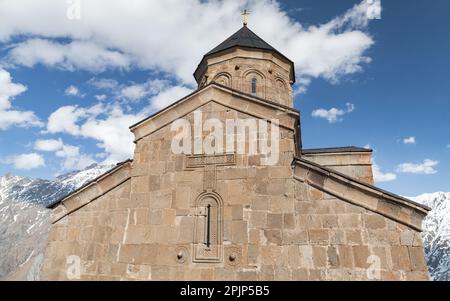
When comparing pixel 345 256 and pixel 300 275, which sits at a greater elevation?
pixel 345 256

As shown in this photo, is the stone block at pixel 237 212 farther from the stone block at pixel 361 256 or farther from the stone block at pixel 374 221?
the stone block at pixel 374 221

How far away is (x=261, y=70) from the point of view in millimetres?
12055

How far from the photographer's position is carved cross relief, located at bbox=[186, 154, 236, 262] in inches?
233

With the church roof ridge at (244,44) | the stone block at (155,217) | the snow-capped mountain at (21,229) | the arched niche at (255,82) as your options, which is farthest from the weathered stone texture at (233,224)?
the snow-capped mountain at (21,229)

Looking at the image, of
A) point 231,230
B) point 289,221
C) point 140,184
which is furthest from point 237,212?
point 140,184

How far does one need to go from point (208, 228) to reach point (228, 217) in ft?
1.38

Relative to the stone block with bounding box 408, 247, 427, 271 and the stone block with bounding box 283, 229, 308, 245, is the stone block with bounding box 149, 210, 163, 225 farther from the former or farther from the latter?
the stone block with bounding box 408, 247, 427, 271

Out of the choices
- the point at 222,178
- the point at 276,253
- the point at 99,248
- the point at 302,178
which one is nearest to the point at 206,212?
the point at 222,178

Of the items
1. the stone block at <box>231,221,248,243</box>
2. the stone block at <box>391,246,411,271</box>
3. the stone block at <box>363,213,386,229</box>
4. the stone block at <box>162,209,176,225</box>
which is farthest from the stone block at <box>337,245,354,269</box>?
the stone block at <box>162,209,176,225</box>

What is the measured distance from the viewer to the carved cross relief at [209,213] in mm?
5906

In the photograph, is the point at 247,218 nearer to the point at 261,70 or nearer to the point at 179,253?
the point at 179,253

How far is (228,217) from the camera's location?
601 cm

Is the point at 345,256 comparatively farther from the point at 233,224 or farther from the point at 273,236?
the point at 233,224
